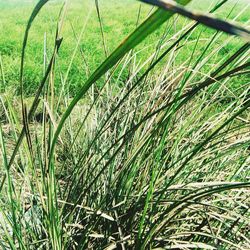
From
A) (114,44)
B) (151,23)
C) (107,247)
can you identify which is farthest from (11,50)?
(151,23)

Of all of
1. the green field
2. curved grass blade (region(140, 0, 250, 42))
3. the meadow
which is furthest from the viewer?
the green field

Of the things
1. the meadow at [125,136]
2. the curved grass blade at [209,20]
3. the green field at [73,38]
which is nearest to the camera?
the curved grass blade at [209,20]

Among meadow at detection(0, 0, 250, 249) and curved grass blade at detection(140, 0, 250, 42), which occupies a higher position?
curved grass blade at detection(140, 0, 250, 42)

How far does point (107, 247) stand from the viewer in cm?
73

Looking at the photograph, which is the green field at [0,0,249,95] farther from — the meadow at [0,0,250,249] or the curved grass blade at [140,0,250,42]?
the curved grass blade at [140,0,250,42]

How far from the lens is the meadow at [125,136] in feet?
1.83

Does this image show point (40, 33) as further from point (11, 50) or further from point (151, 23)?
point (151, 23)

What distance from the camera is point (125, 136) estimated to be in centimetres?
86

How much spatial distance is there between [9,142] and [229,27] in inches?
60.5

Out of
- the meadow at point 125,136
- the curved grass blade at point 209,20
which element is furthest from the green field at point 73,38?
the curved grass blade at point 209,20

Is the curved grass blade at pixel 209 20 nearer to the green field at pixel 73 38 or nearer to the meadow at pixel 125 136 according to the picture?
the meadow at pixel 125 136

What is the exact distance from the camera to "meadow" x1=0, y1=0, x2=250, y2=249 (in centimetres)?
56

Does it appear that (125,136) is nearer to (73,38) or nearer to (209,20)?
(209,20)

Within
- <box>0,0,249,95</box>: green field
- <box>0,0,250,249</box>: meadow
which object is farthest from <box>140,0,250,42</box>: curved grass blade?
<box>0,0,249,95</box>: green field
